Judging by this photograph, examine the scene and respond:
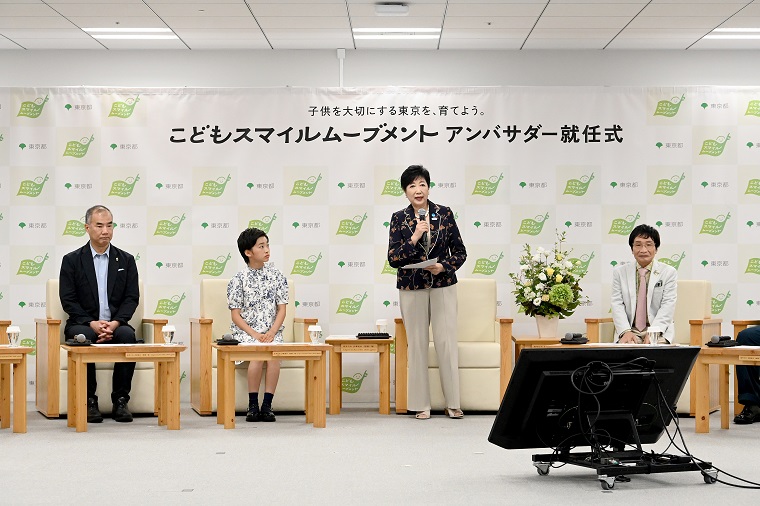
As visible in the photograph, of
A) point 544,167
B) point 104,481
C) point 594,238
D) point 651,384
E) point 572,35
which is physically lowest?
point 104,481

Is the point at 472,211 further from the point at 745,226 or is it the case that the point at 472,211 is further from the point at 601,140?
the point at 745,226

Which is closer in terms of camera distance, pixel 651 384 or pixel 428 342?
pixel 651 384

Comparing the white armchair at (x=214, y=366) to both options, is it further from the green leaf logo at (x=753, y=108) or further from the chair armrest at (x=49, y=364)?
the green leaf logo at (x=753, y=108)

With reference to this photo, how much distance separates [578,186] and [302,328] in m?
2.55

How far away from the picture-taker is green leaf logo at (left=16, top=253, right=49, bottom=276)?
8.00 m

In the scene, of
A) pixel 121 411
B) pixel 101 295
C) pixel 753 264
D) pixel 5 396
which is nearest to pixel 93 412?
pixel 121 411

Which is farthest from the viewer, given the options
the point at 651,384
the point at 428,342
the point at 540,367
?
the point at 428,342

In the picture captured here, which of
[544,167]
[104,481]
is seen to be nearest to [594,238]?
[544,167]

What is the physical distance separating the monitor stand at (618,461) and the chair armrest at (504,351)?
102 inches

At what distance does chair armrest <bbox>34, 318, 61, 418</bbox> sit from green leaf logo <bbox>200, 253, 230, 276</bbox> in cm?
143

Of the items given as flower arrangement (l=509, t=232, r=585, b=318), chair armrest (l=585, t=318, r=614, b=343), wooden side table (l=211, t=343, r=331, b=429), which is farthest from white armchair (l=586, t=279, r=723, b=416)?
wooden side table (l=211, t=343, r=331, b=429)

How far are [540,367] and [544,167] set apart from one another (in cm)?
413

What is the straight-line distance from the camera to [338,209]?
808 cm

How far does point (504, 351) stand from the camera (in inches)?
283
